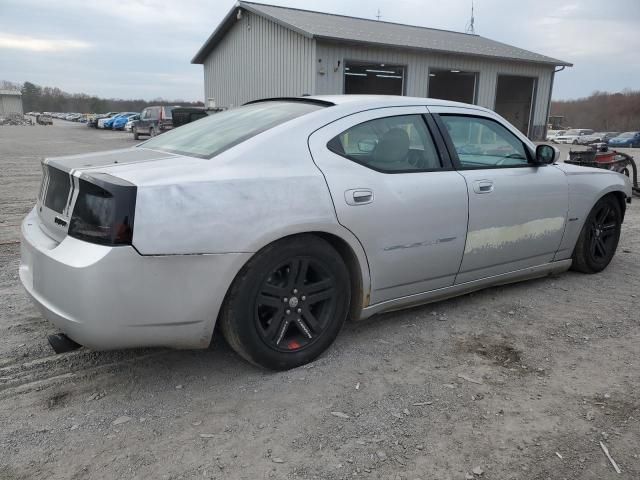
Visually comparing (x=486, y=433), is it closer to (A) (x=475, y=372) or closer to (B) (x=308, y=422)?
(A) (x=475, y=372)

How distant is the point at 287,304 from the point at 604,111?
67908mm

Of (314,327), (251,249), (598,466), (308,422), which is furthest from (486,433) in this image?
(251,249)

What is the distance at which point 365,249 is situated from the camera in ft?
9.94

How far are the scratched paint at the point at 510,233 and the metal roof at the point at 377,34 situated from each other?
1222 centimetres

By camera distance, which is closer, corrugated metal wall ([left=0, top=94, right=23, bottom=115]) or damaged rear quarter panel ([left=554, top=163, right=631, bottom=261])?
damaged rear quarter panel ([left=554, top=163, right=631, bottom=261])

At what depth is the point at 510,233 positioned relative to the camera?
3777mm

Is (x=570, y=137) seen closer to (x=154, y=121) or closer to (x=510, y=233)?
(x=154, y=121)

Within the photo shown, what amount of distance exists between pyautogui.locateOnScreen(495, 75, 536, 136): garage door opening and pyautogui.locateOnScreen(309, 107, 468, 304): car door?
21881 mm

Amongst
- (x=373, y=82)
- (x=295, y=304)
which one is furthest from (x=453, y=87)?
(x=295, y=304)

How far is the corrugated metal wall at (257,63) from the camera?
1622 centimetres

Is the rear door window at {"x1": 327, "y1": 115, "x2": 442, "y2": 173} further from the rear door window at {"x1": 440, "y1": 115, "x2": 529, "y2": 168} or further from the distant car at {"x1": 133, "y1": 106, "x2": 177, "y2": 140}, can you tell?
the distant car at {"x1": 133, "y1": 106, "x2": 177, "y2": 140}

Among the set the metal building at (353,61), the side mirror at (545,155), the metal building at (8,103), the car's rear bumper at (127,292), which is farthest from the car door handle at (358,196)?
the metal building at (8,103)

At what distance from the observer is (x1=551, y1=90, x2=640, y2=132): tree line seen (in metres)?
55.6

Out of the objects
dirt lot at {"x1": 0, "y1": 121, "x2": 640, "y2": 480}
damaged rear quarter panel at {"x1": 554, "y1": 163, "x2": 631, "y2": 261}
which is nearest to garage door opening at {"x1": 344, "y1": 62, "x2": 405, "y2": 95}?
damaged rear quarter panel at {"x1": 554, "y1": 163, "x2": 631, "y2": 261}
